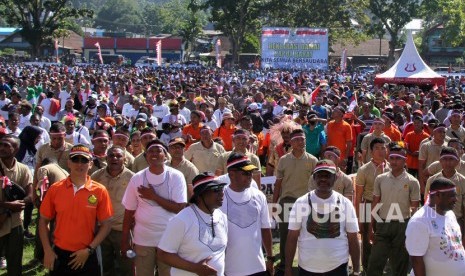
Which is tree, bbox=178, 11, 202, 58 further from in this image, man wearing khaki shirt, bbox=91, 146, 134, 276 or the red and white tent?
man wearing khaki shirt, bbox=91, 146, 134, 276

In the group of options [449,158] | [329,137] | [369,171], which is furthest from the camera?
[329,137]

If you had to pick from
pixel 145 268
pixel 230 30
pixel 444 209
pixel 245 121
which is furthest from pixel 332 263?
pixel 230 30

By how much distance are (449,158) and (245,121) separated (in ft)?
12.7

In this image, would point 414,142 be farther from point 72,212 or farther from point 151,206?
point 72,212

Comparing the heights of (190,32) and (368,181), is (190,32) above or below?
above

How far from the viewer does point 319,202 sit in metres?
5.76

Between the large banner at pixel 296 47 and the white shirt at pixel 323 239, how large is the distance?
3086 cm

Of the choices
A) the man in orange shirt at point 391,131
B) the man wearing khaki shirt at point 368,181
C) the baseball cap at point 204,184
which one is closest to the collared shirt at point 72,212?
the baseball cap at point 204,184

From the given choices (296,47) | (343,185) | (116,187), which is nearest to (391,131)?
(343,185)

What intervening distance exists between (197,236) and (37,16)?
2516 inches

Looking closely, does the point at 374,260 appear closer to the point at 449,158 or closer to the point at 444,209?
the point at 449,158

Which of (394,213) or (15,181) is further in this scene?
(394,213)

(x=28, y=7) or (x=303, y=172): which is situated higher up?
(x=28, y=7)

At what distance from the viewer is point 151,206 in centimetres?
647
